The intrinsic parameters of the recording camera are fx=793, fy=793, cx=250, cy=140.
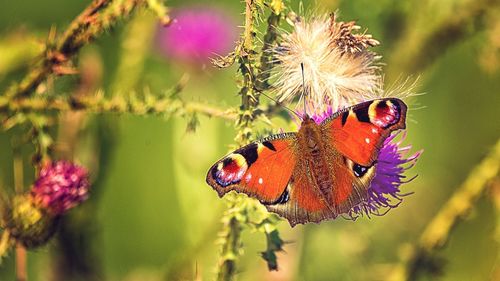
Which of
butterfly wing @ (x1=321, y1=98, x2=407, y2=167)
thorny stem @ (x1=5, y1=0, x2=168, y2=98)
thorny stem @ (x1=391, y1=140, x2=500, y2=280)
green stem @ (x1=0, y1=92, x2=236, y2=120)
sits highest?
thorny stem @ (x1=5, y1=0, x2=168, y2=98)

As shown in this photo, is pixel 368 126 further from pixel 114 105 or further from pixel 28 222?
pixel 28 222

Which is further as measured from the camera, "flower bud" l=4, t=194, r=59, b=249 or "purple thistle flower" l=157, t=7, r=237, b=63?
"purple thistle flower" l=157, t=7, r=237, b=63

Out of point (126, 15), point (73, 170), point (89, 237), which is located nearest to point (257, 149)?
point (126, 15)

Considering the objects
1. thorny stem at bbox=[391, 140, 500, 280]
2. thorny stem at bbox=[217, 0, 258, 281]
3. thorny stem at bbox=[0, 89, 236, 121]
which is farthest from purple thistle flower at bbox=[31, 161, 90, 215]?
thorny stem at bbox=[391, 140, 500, 280]

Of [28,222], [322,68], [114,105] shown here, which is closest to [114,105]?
[114,105]

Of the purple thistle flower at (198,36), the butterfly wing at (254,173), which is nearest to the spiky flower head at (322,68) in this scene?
the butterfly wing at (254,173)

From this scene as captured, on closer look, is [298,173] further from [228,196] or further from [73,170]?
[73,170]

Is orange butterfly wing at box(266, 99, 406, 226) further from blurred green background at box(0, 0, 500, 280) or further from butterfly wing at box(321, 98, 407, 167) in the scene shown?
blurred green background at box(0, 0, 500, 280)
